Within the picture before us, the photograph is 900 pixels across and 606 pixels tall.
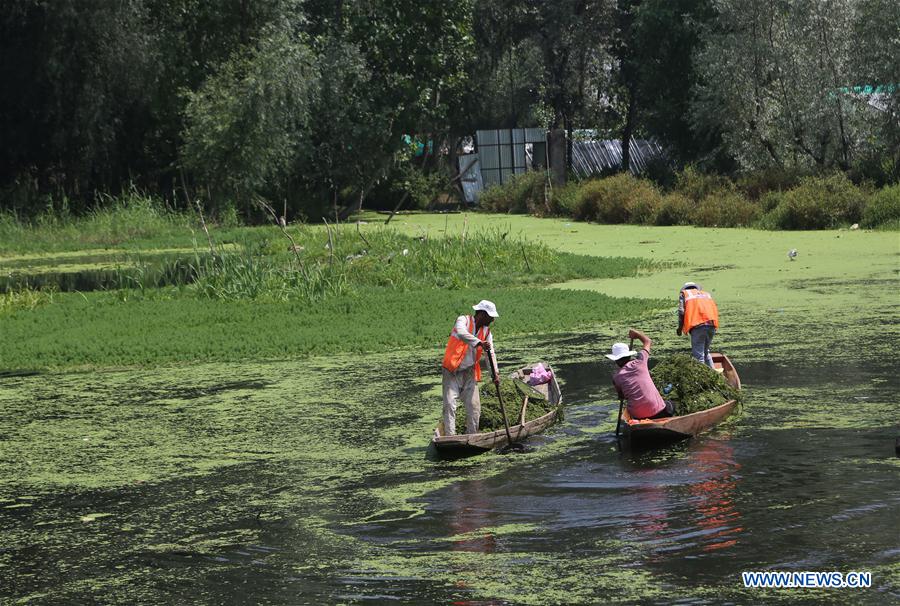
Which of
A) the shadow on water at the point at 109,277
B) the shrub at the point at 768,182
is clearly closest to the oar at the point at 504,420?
the shadow on water at the point at 109,277

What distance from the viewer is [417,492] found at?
10.8 m

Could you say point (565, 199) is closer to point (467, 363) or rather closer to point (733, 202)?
point (733, 202)

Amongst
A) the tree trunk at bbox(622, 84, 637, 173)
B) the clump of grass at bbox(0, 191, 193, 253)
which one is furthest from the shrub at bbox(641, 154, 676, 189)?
the clump of grass at bbox(0, 191, 193, 253)

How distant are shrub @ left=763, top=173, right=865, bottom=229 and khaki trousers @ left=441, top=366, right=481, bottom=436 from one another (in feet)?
73.3

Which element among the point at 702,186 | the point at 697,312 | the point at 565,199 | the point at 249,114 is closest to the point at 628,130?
the point at 565,199

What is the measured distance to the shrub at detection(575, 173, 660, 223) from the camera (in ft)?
122

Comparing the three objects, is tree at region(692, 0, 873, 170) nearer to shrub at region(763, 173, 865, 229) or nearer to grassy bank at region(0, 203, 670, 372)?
shrub at region(763, 173, 865, 229)

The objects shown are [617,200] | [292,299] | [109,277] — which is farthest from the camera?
[617,200]

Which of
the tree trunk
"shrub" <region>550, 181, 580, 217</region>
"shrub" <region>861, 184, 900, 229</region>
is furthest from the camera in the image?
the tree trunk

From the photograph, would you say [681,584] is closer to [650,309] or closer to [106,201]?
[650,309]

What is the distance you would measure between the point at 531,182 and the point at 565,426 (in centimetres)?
3175

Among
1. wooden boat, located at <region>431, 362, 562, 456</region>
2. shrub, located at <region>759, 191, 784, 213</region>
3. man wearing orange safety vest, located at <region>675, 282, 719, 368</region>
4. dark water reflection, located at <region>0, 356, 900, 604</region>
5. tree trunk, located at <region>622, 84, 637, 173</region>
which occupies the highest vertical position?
tree trunk, located at <region>622, 84, 637, 173</region>

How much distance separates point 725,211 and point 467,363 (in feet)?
79.7

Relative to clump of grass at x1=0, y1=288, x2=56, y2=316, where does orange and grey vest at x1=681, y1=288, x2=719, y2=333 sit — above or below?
above
